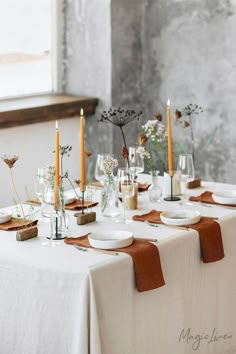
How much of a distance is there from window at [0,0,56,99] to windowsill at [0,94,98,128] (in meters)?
0.09

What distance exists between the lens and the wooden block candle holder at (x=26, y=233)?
296cm

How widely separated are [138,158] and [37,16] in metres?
2.07

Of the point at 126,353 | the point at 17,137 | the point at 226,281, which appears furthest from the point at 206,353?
the point at 17,137

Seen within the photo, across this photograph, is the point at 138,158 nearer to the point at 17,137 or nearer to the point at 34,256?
the point at 34,256

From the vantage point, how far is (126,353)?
→ 110 inches

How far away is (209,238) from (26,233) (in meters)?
0.70

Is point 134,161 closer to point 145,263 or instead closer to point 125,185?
point 125,185

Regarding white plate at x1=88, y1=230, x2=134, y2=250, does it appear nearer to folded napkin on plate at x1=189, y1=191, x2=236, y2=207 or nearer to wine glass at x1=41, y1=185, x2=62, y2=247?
wine glass at x1=41, y1=185, x2=62, y2=247

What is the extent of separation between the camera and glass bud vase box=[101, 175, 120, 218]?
330 centimetres

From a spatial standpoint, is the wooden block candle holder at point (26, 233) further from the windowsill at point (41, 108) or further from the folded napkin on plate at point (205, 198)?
the windowsill at point (41, 108)

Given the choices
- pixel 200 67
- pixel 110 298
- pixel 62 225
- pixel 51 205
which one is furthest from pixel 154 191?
pixel 200 67

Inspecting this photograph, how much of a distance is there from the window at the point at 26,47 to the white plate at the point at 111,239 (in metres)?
2.42

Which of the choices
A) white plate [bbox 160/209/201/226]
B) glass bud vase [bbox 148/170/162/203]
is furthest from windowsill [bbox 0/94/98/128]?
white plate [bbox 160/209/201/226]

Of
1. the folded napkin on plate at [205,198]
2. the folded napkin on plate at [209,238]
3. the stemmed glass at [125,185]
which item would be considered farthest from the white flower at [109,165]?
the folded napkin on plate at [205,198]
